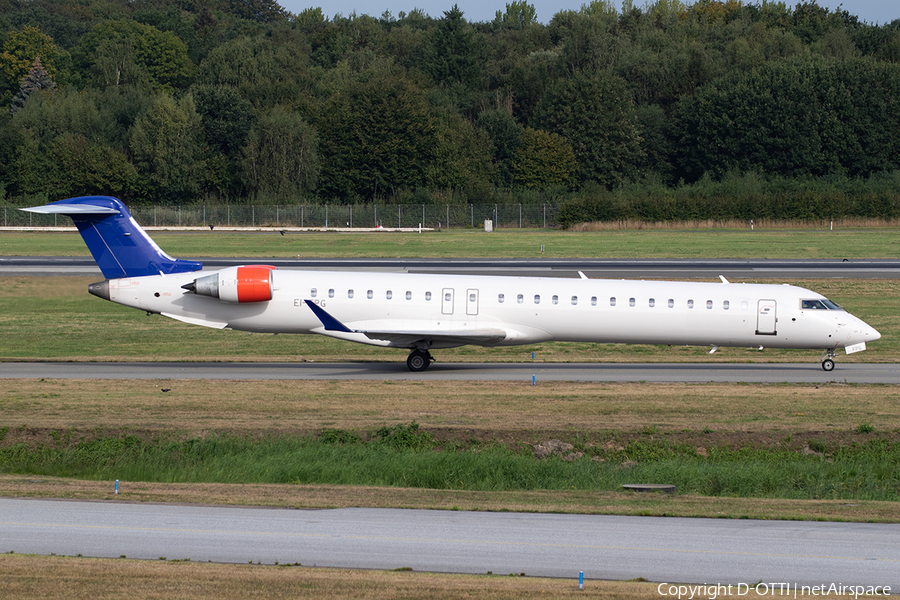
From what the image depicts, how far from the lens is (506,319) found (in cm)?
2805

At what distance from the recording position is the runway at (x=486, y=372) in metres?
26.7

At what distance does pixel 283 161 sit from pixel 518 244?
1734 inches

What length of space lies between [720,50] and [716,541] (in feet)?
441

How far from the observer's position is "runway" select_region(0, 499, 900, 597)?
1154 centimetres

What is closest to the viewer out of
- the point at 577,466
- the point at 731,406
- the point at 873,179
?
the point at 577,466

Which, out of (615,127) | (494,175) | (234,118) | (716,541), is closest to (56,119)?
(234,118)

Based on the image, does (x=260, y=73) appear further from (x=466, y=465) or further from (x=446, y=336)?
(x=466, y=465)

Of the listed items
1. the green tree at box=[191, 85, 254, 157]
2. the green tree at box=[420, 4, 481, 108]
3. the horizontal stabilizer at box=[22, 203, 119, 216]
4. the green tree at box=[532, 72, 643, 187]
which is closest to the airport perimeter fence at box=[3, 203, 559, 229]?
the green tree at box=[191, 85, 254, 157]

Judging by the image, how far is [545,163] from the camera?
360ft

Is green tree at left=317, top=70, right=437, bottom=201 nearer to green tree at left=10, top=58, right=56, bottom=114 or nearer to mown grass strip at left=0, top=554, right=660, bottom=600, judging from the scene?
green tree at left=10, top=58, right=56, bottom=114

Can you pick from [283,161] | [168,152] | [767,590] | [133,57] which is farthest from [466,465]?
[133,57]

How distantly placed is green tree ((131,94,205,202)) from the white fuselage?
8117cm

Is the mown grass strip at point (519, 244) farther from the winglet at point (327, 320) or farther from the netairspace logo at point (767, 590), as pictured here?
the netairspace logo at point (767, 590)

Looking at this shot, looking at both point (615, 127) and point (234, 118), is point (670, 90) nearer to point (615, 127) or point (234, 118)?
point (615, 127)
